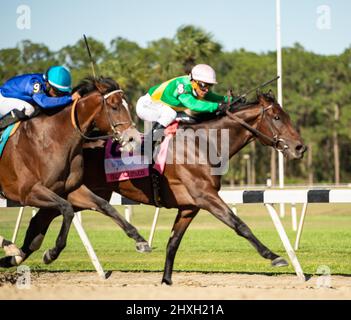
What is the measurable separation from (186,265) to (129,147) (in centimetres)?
324

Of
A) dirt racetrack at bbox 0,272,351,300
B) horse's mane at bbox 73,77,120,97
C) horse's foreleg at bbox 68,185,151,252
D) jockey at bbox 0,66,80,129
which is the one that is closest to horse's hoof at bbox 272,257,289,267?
dirt racetrack at bbox 0,272,351,300

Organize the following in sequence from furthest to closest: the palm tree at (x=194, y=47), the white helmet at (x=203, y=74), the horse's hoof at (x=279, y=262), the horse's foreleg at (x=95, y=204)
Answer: the palm tree at (x=194, y=47) < the white helmet at (x=203, y=74) < the horse's foreleg at (x=95, y=204) < the horse's hoof at (x=279, y=262)

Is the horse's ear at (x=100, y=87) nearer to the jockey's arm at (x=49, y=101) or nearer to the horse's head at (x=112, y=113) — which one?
the horse's head at (x=112, y=113)

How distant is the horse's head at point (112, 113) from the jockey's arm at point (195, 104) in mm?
855

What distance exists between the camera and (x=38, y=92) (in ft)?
27.7

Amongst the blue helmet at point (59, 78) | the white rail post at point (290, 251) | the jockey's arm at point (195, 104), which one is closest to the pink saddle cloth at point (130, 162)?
the jockey's arm at point (195, 104)

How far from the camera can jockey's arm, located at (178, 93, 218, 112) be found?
8672mm

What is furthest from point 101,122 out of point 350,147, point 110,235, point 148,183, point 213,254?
point 350,147

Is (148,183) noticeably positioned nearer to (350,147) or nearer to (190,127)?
(190,127)

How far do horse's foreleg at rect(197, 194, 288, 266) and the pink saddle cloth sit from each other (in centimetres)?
71

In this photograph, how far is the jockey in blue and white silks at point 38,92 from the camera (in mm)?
8398

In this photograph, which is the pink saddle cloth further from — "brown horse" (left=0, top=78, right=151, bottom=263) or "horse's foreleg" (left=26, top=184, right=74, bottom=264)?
"horse's foreleg" (left=26, top=184, right=74, bottom=264)

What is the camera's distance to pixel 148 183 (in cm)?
887

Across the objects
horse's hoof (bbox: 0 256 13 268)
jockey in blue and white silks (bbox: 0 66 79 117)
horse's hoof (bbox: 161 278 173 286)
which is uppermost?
jockey in blue and white silks (bbox: 0 66 79 117)
